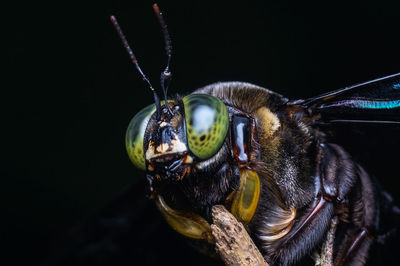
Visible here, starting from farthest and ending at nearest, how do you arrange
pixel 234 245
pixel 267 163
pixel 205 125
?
pixel 267 163 < pixel 205 125 < pixel 234 245

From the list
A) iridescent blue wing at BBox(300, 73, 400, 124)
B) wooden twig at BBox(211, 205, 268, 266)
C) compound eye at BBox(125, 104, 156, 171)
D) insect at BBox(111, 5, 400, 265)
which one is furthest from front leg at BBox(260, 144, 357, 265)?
compound eye at BBox(125, 104, 156, 171)

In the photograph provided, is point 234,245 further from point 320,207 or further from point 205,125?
point 320,207

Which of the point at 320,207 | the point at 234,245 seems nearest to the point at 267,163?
the point at 320,207

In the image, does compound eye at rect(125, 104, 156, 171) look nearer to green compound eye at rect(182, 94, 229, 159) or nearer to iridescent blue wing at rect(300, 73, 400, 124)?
green compound eye at rect(182, 94, 229, 159)

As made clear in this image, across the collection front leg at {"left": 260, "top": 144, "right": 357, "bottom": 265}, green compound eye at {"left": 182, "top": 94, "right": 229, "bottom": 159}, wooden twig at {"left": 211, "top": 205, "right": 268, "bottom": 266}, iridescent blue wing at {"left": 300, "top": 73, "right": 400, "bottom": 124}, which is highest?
green compound eye at {"left": 182, "top": 94, "right": 229, "bottom": 159}

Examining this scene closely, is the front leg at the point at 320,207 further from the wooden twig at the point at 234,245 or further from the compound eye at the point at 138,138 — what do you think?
the compound eye at the point at 138,138

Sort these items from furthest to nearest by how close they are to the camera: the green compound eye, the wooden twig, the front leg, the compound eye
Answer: the front leg < the compound eye < the green compound eye < the wooden twig

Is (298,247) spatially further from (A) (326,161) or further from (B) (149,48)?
(B) (149,48)

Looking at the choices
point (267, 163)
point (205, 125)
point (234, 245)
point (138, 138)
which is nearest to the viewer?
point (234, 245)
